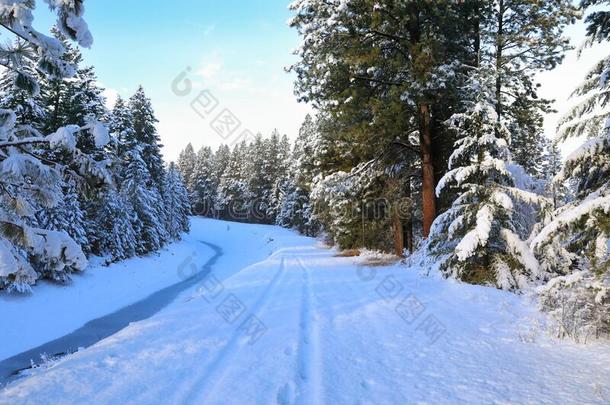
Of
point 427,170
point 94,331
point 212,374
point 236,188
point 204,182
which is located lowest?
point 94,331

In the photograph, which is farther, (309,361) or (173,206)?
(173,206)

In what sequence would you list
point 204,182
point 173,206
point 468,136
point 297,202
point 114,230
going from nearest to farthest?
point 468,136 < point 114,230 < point 173,206 < point 297,202 < point 204,182

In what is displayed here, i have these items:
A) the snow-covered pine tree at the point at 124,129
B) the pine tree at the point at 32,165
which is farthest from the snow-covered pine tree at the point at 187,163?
the pine tree at the point at 32,165

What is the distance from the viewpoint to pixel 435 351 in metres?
5.84

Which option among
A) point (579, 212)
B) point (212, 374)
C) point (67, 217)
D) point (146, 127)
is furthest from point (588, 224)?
point (146, 127)

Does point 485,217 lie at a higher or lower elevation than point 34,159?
higher

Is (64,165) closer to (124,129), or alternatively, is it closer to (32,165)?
(32,165)

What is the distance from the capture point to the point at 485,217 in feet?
31.5

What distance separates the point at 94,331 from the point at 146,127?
1161 inches

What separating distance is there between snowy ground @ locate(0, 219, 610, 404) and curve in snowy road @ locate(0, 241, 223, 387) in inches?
36.7

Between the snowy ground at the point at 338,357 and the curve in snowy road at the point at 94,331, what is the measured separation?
0.93 metres

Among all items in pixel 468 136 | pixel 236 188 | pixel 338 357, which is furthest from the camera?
pixel 236 188

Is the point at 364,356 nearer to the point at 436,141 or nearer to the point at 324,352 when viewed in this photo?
the point at 324,352

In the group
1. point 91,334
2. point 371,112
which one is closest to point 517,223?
point 371,112
